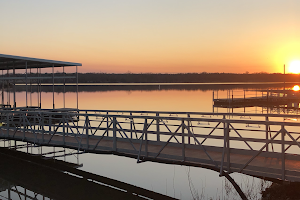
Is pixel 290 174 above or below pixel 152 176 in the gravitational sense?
above

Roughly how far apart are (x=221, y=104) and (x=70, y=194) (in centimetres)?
3161

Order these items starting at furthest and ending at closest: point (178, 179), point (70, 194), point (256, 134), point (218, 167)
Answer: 1. point (256, 134)
2. point (178, 179)
3. point (70, 194)
4. point (218, 167)

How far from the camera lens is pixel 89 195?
28.0 ft

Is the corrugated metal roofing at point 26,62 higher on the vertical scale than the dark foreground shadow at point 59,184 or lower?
higher

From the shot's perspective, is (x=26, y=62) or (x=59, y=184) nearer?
(x=59, y=184)

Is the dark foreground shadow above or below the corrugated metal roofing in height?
below

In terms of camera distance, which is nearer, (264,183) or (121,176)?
(264,183)

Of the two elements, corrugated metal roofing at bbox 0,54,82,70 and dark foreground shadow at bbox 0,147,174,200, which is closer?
dark foreground shadow at bbox 0,147,174,200

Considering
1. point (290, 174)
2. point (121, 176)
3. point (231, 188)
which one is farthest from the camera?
point (121, 176)

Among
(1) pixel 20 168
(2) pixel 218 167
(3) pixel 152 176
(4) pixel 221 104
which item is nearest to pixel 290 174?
(2) pixel 218 167

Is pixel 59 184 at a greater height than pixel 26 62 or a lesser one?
lesser

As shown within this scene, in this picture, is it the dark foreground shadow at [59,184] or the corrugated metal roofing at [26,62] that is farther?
the corrugated metal roofing at [26,62]

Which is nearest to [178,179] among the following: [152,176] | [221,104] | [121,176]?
[152,176]

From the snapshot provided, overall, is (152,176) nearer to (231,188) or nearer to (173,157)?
(231,188)
